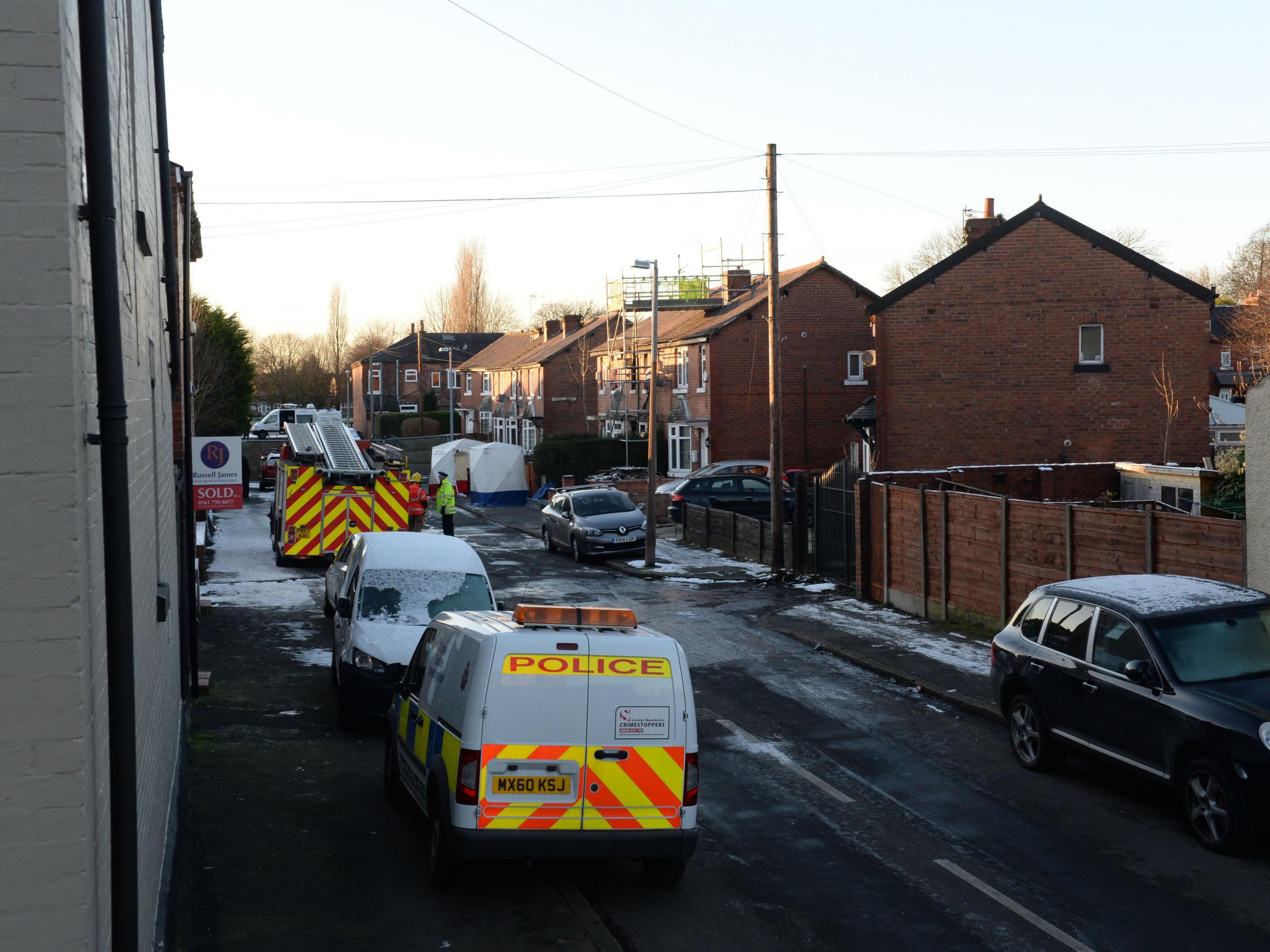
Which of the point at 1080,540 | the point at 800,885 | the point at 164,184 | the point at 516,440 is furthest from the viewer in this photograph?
the point at 516,440

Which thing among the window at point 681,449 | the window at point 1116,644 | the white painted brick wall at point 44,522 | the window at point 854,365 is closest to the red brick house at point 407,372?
the window at point 681,449

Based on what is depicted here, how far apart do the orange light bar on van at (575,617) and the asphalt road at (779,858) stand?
5.78 ft

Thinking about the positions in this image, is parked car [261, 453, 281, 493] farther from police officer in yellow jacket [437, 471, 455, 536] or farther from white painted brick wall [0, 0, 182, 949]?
white painted brick wall [0, 0, 182, 949]

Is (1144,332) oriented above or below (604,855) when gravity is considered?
above

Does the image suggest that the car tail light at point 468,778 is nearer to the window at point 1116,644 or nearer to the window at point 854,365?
the window at point 1116,644

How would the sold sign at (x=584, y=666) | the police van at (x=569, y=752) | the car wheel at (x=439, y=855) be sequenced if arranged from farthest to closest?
1. the car wheel at (x=439, y=855)
2. the sold sign at (x=584, y=666)
3. the police van at (x=569, y=752)

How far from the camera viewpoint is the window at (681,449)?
48.1 metres

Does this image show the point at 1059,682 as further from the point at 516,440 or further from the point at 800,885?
the point at 516,440

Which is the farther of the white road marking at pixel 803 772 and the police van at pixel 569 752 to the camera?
the white road marking at pixel 803 772

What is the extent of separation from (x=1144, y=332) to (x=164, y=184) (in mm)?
25526

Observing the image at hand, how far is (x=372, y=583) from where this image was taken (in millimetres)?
13516

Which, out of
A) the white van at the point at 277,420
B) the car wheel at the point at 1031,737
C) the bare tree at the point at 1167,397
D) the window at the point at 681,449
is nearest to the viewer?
the car wheel at the point at 1031,737

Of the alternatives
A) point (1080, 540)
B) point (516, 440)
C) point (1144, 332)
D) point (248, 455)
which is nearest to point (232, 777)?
point (1080, 540)

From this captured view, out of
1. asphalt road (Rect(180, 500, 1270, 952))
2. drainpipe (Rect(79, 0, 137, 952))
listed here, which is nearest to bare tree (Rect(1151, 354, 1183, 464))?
asphalt road (Rect(180, 500, 1270, 952))
